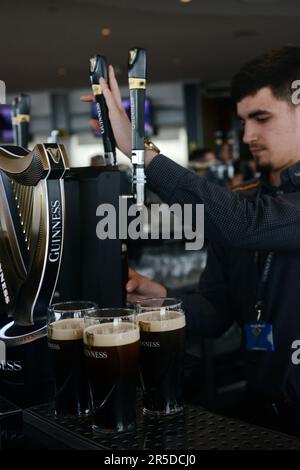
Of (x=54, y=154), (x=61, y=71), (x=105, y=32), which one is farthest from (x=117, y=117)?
(x=61, y=71)

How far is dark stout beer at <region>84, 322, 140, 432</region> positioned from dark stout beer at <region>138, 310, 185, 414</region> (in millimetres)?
41

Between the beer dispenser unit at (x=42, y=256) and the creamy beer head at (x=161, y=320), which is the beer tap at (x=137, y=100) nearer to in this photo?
the beer dispenser unit at (x=42, y=256)

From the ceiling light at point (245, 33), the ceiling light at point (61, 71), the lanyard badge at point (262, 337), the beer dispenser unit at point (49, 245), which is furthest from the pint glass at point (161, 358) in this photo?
the ceiling light at point (61, 71)

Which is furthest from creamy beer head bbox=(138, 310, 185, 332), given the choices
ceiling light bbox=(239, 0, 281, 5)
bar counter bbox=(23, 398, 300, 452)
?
ceiling light bbox=(239, 0, 281, 5)

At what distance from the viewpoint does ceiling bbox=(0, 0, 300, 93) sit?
21.1ft

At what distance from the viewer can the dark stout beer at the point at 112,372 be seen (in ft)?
2.85

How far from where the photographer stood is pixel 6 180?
1.10 metres

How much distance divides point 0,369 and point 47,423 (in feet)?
0.70

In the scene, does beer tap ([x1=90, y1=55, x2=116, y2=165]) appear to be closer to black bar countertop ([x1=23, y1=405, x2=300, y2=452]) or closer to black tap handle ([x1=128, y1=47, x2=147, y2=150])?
black tap handle ([x1=128, y1=47, x2=147, y2=150])

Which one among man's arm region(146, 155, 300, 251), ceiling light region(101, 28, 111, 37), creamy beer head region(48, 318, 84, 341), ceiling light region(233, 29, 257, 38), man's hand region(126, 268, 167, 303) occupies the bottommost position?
creamy beer head region(48, 318, 84, 341)

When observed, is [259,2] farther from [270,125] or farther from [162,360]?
[162,360]

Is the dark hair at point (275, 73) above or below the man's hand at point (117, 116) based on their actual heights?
above

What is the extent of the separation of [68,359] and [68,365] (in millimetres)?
12

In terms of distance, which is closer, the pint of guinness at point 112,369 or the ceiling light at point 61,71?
the pint of guinness at point 112,369
